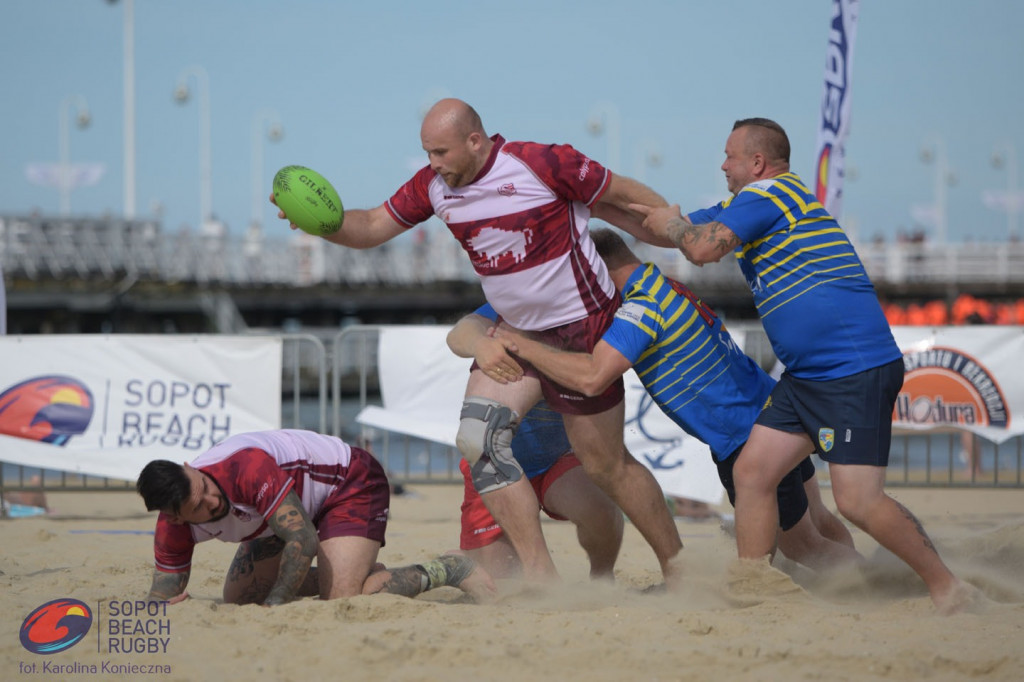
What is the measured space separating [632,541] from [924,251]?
3660cm

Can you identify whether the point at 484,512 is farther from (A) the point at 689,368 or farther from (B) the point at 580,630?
(B) the point at 580,630

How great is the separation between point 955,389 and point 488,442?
593 cm

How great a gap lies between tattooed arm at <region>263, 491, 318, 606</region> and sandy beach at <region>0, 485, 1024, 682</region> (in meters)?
0.17

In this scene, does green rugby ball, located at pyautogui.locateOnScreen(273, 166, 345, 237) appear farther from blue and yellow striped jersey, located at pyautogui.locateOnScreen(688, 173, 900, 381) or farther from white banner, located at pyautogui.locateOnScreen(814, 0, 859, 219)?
white banner, located at pyautogui.locateOnScreen(814, 0, 859, 219)

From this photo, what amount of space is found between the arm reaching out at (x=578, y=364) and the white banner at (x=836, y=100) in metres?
4.33

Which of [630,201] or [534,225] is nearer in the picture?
[534,225]

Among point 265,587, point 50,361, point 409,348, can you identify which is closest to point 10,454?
point 50,361

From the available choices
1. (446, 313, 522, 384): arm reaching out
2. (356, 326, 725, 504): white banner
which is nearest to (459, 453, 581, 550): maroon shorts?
(446, 313, 522, 384): arm reaching out

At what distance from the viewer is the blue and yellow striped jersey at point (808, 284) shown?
4.36 m

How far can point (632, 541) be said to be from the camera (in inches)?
311

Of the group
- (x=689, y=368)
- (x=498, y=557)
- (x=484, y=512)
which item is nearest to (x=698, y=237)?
(x=689, y=368)

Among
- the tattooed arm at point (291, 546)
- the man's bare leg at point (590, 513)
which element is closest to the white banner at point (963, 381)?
the man's bare leg at point (590, 513)

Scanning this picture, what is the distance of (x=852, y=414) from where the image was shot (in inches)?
169

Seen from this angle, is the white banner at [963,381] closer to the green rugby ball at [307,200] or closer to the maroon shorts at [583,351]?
the maroon shorts at [583,351]
